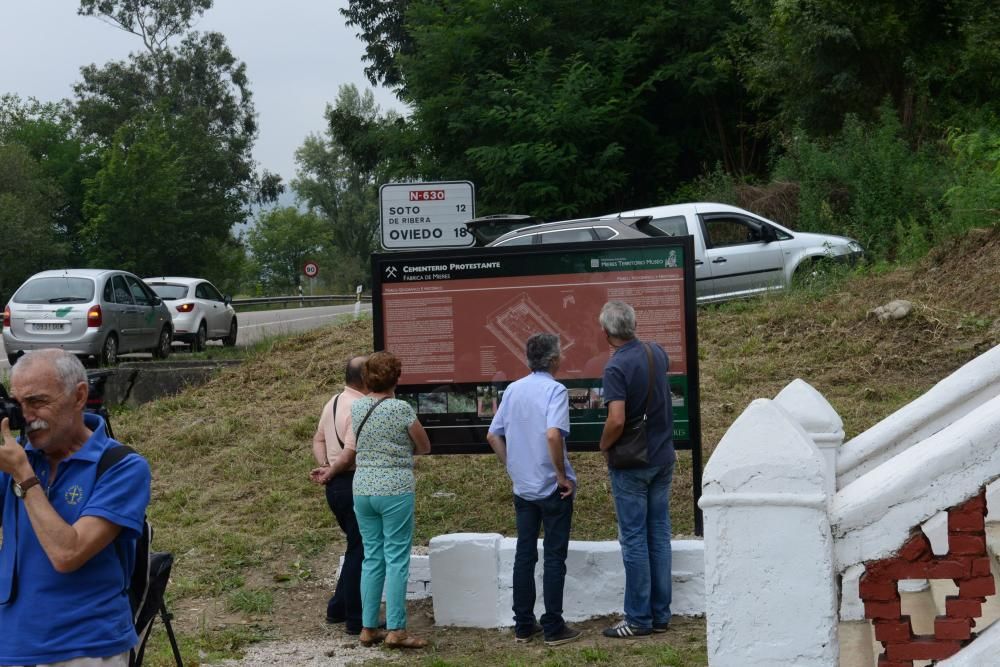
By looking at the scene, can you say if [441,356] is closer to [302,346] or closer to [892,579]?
[892,579]

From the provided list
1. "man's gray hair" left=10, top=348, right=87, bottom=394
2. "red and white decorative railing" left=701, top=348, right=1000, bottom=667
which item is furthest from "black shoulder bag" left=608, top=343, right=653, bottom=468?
"man's gray hair" left=10, top=348, right=87, bottom=394

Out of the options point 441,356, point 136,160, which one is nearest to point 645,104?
point 441,356

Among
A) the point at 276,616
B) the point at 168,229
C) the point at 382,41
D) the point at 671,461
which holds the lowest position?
the point at 276,616

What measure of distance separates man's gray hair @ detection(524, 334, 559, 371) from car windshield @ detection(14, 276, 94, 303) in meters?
13.1

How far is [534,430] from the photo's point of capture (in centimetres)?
704

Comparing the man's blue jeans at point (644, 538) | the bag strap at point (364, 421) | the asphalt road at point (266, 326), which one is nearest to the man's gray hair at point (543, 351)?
the man's blue jeans at point (644, 538)

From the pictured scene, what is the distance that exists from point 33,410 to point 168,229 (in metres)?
55.7

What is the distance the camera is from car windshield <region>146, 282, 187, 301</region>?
23219mm

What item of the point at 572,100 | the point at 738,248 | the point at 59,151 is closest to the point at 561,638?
the point at 738,248

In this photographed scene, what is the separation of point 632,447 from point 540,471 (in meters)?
0.55

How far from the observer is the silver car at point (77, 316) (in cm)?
1817

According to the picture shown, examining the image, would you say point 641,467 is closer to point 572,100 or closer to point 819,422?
point 819,422

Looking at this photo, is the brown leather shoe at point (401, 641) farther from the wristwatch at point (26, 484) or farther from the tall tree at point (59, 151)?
the tall tree at point (59, 151)

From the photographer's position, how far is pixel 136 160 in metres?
54.5
